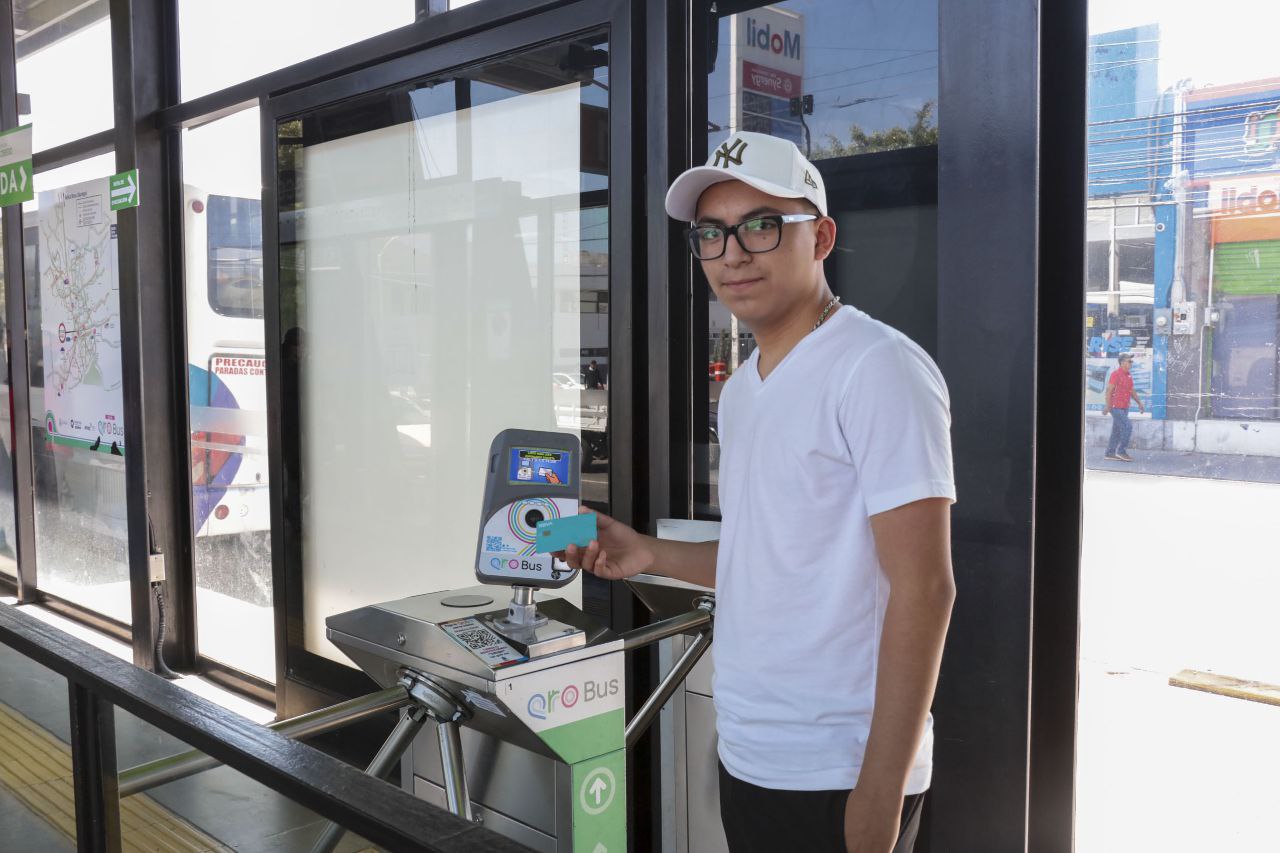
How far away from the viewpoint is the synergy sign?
2.22m

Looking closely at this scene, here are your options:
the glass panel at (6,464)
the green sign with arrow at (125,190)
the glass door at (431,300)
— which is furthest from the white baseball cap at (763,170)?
the glass panel at (6,464)

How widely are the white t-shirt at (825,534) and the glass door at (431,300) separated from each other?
4.00ft

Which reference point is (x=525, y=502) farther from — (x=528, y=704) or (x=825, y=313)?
(x=825, y=313)

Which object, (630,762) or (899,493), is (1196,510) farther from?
(630,762)

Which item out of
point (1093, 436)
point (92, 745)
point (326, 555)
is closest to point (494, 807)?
point (92, 745)

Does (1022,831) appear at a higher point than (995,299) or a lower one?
lower

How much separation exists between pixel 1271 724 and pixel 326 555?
105 inches

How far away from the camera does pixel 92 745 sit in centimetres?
137

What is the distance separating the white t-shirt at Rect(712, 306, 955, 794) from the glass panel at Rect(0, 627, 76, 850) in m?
0.89

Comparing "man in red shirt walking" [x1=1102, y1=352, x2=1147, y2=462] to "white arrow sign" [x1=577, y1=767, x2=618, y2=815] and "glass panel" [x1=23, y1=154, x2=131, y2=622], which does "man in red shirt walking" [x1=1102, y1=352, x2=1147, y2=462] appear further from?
"glass panel" [x1=23, y1=154, x2=131, y2=622]

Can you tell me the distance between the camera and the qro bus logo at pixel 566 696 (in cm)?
161

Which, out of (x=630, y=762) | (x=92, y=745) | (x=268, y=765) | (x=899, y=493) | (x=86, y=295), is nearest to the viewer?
(x=268, y=765)

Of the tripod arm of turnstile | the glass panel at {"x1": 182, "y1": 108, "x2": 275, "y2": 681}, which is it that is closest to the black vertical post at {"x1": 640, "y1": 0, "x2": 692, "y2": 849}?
the tripod arm of turnstile

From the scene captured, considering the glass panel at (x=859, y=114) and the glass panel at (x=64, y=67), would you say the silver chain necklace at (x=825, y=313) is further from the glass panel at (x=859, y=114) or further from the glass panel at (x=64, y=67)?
the glass panel at (x=64, y=67)
